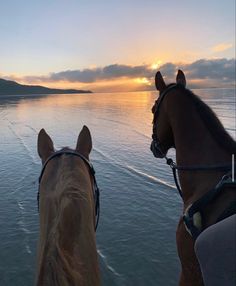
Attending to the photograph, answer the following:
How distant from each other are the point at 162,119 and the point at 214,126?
80 centimetres

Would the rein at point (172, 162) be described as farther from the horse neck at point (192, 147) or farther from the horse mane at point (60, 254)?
the horse mane at point (60, 254)

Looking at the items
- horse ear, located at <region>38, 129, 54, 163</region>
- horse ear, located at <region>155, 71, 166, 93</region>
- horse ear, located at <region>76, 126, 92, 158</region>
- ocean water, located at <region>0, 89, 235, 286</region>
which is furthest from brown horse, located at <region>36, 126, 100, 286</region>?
ocean water, located at <region>0, 89, 235, 286</region>

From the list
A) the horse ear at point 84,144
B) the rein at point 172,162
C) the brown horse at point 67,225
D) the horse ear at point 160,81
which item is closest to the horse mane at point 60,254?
the brown horse at point 67,225

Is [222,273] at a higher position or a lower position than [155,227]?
higher

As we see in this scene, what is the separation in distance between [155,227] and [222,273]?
17.6 ft

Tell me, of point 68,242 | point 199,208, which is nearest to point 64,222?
point 68,242

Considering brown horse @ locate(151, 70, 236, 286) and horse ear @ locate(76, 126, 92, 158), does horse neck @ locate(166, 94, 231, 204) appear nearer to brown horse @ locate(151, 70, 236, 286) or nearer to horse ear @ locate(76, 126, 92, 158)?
brown horse @ locate(151, 70, 236, 286)

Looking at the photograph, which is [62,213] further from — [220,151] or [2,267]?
[2,267]

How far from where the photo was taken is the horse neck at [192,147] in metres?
3.34

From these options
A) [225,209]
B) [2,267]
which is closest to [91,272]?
[225,209]

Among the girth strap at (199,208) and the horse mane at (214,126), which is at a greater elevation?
the horse mane at (214,126)

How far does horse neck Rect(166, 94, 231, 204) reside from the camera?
334 cm

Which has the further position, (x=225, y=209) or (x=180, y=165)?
(x=180, y=165)

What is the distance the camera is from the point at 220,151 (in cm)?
333
